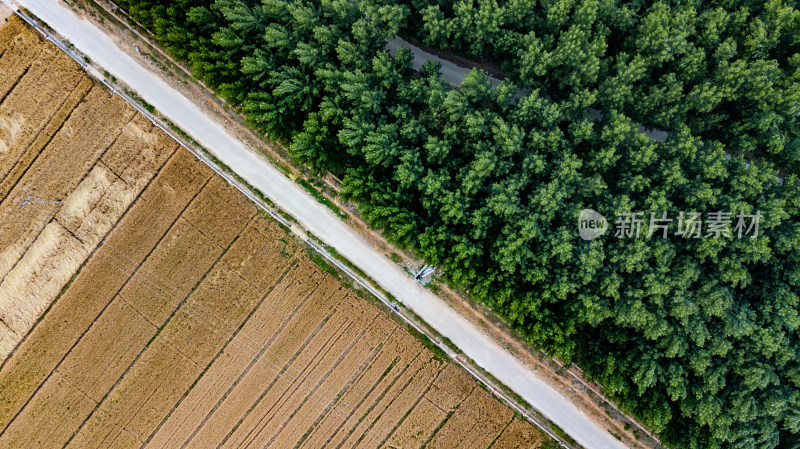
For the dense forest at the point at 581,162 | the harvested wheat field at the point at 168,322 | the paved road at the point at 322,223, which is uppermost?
the dense forest at the point at 581,162

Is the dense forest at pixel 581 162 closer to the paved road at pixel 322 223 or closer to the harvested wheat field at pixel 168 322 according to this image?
the paved road at pixel 322 223

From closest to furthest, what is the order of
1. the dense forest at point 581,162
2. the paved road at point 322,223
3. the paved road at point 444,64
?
the dense forest at point 581,162, the paved road at point 322,223, the paved road at point 444,64

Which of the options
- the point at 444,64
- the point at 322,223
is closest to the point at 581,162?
the point at 444,64

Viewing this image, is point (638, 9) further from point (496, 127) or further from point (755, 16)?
point (496, 127)

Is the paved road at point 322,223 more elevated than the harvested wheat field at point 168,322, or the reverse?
the paved road at point 322,223

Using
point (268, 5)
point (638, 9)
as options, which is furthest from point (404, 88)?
point (638, 9)

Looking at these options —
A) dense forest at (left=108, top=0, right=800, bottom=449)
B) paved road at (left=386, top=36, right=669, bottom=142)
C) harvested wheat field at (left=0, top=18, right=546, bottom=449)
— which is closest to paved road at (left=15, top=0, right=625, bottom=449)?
harvested wheat field at (left=0, top=18, right=546, bottom=449)

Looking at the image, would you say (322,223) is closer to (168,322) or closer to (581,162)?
(168,322)

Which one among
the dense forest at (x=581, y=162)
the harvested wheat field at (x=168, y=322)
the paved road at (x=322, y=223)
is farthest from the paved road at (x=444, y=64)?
the harvested wheat field at (x=168, y=322)
